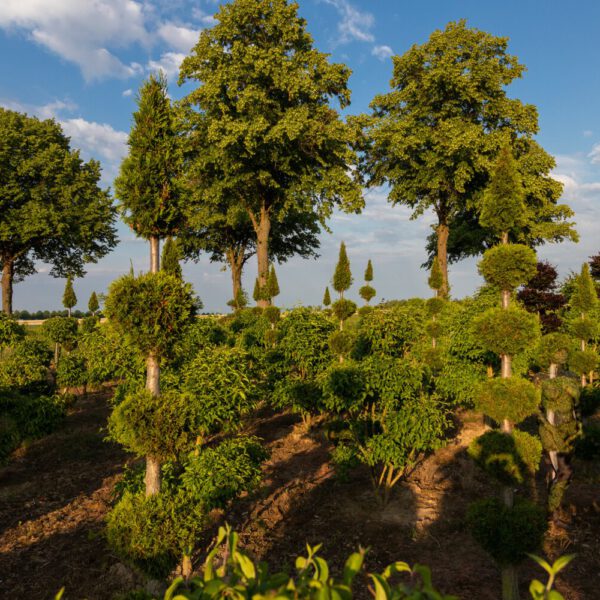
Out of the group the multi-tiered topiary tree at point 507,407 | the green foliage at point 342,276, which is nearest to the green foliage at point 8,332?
the green foliage at point 342,276

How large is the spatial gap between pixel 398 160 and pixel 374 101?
180 inches

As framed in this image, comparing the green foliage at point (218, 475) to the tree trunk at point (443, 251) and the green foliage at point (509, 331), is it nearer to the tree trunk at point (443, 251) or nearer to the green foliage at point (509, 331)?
the green foliage at point (509, 331)

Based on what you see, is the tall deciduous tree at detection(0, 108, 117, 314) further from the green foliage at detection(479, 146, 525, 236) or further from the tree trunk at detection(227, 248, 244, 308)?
the green foliage at detection(479, 146, 525, 236)

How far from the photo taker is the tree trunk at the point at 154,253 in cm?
754

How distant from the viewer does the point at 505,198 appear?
26.7 ft

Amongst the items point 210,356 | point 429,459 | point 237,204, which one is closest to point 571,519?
point 429,459

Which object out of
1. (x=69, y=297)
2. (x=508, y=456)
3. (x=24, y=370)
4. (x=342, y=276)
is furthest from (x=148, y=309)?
(x=69, y=297)

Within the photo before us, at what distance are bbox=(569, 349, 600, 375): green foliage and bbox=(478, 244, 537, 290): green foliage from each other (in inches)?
399

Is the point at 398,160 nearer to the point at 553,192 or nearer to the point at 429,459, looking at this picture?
the point at 553,192

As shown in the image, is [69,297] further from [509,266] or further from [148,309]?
[509,266]

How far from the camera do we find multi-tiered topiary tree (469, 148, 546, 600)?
21.4 feet

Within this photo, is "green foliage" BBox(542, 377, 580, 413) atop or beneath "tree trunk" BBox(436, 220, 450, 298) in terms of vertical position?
beneath

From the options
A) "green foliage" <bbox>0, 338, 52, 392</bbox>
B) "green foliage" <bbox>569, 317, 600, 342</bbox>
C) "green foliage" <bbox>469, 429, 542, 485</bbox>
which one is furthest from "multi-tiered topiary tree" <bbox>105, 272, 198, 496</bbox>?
"green foliage" <bbox>569, 317, 600, 342</bbox>

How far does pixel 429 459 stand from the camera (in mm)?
12617
